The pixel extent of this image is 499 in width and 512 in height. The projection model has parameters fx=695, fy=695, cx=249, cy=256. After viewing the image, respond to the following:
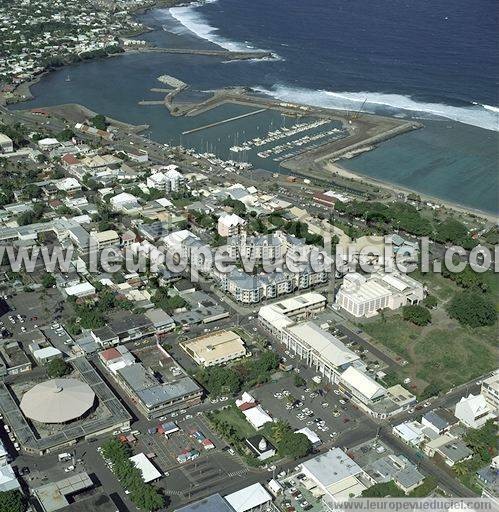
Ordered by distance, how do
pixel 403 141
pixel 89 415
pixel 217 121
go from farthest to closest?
pixel 217 121, pixel 403 141, pixel 89 415

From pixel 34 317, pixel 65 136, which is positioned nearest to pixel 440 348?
pixel 34 317

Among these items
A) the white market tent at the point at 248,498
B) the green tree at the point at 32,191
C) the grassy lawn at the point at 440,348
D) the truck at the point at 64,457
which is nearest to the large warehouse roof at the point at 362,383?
the grassy lawn at the point at 440,348

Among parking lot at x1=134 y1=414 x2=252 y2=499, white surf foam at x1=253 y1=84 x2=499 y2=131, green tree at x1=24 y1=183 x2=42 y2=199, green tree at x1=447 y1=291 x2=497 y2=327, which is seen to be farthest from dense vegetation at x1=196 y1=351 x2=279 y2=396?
white surf foam at x1=253 y1=84 x2=499 y2=131

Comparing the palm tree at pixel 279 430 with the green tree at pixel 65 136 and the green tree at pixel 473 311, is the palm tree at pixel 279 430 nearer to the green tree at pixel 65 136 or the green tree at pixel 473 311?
the green tree at pixel 473 311

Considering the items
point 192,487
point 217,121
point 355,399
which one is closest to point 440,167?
point 217,121

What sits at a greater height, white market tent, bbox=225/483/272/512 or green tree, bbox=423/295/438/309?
green tree, bbox=423/295/438/309

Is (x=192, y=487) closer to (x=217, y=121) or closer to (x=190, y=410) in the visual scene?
(x=190, y=410)

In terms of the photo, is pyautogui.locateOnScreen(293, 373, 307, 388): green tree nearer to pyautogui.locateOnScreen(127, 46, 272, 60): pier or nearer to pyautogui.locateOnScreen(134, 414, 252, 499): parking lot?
pyautogui.locateOnScreen(134, 414, 252, 499): parking lot
